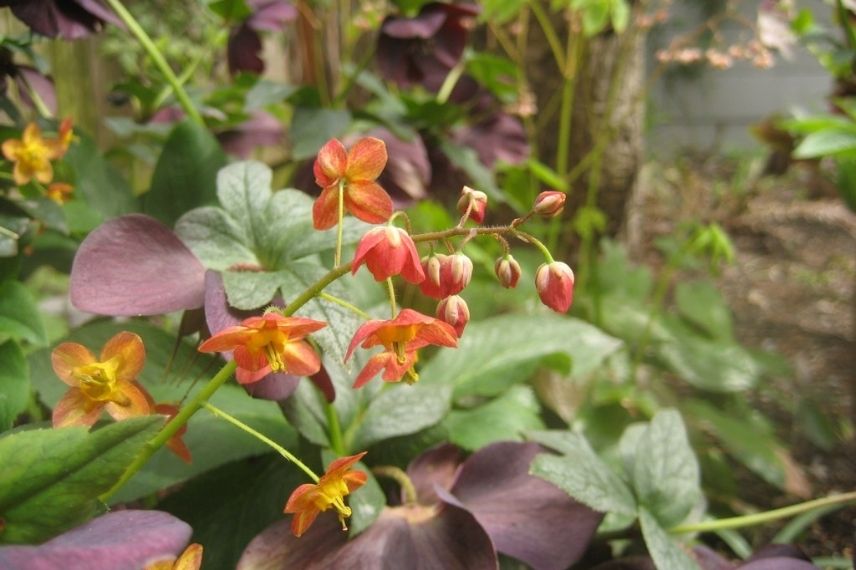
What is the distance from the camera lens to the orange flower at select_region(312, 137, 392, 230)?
0.44 meters

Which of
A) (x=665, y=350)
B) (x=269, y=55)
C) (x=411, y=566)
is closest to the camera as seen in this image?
(x=411, y=566)

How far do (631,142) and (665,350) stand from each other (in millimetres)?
585

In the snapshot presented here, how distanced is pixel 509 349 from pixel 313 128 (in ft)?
1.18

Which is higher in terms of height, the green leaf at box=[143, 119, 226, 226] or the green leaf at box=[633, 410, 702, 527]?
the green leaf at box=[143, 119, 226, 226]

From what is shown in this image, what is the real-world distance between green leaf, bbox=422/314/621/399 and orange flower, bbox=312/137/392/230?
0.38 m

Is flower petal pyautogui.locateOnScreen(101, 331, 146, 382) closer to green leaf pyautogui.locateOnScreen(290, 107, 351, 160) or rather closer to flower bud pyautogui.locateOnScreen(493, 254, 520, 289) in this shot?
flower bud pyautogui.locateOnScreen(493, 254, 520, 289)

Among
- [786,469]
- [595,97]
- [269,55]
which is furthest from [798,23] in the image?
[269,55]

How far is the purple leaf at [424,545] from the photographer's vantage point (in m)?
0.53

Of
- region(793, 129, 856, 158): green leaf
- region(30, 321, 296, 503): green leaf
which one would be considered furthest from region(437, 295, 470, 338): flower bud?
region(793, 129, 856, 158): green leaf

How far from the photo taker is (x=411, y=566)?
534mm

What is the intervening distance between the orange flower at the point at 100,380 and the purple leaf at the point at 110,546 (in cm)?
8

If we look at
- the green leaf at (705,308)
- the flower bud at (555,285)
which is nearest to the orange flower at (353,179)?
the flower bud at (555,285)

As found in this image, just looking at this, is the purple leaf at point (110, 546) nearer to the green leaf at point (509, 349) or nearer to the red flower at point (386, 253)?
the red flower at point (386, 253)

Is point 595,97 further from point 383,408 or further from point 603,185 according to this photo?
point 383,408
